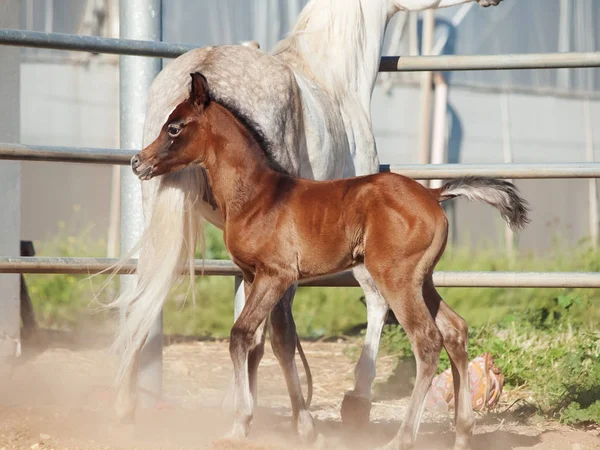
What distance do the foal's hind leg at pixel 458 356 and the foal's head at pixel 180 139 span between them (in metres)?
1.01

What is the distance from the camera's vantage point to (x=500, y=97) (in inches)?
313

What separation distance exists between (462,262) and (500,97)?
1.61 m

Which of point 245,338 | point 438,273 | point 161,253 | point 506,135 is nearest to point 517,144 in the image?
point 506,135

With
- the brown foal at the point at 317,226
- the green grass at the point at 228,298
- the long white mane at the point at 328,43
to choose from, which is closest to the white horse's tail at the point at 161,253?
the brown foal at the point at 317,226

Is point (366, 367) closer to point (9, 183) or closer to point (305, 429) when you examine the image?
point (305, 429)

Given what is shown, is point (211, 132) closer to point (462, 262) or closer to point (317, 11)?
point (317, 11)

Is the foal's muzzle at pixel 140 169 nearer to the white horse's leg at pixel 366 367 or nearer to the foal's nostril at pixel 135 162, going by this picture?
the foal's nostril at pixel 135 162

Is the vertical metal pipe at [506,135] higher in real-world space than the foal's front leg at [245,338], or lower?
higher

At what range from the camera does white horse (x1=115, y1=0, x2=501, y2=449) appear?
11.1 feet

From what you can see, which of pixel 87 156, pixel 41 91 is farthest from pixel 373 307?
pixel 41 91

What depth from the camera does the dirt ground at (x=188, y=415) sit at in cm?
343

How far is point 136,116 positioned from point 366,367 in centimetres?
155

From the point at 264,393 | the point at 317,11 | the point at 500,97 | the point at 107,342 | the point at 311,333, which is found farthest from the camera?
the point at 500,97

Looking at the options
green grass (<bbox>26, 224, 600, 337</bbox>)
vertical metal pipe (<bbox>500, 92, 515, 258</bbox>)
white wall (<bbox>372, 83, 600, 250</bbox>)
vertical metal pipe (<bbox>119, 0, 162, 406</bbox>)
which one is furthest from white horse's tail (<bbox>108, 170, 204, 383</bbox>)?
vertical metal pipe (<bbox>500, 92, 515, 258</bbox>)
